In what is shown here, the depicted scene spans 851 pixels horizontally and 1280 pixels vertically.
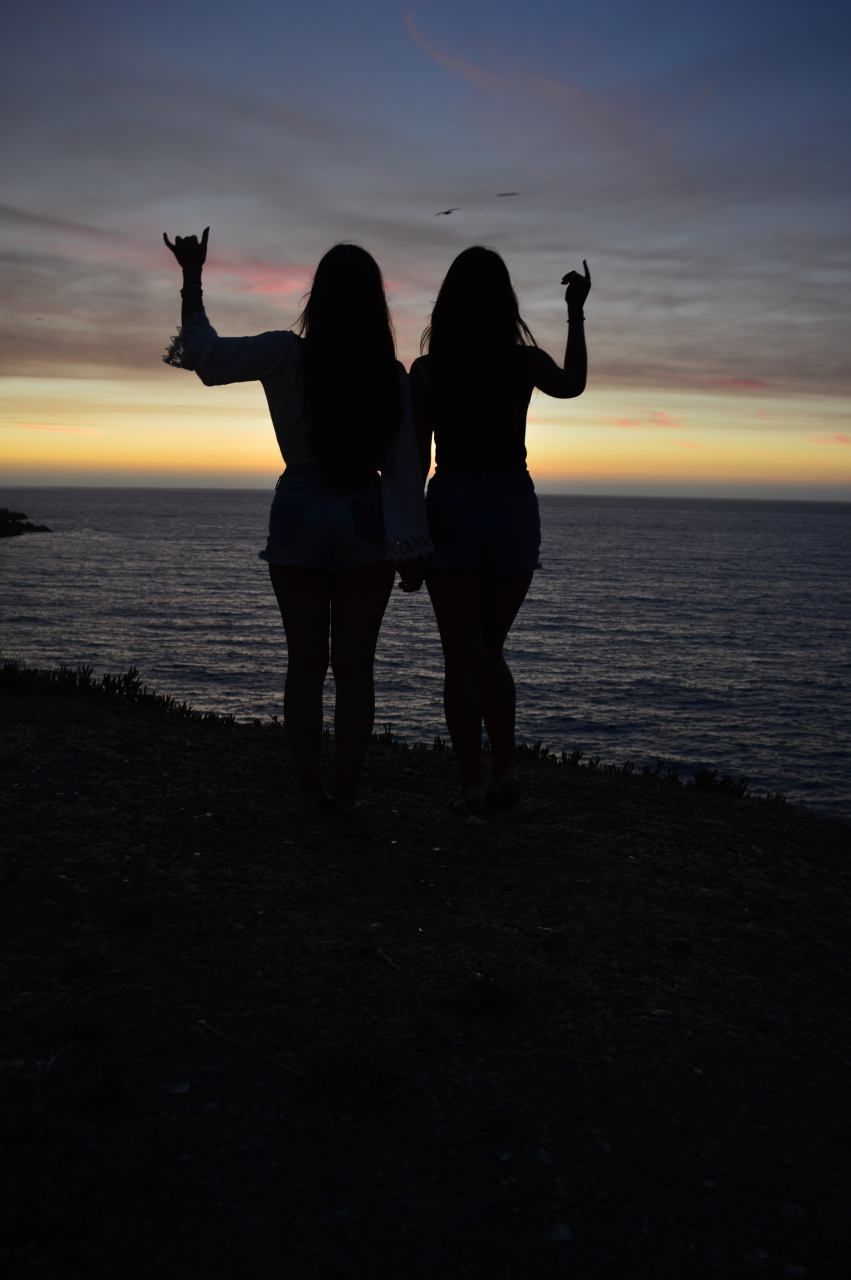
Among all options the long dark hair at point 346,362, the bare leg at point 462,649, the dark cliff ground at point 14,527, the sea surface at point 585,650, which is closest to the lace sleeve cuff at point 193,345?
the long dark hair at point 346,362

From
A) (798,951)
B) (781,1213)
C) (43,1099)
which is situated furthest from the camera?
(798,951)

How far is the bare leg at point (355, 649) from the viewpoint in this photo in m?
5.05

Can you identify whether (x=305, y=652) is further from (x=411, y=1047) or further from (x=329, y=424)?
(x=411, y=1047)

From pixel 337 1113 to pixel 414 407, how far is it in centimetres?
346

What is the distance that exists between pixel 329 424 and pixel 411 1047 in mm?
2965

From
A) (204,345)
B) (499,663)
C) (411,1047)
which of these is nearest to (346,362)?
(204,345)

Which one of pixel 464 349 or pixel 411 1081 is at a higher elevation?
pixel 464 349

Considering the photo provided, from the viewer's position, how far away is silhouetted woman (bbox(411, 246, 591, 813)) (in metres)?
4.96

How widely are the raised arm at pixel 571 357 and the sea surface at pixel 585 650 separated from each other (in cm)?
1460

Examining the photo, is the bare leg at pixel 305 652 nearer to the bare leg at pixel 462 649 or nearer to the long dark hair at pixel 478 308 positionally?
the bare leg at pixel 462 649

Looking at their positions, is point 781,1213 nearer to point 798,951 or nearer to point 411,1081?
point 411,1081

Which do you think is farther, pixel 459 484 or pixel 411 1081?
pixel 459 484

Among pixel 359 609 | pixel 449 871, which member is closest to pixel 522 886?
pixel 449 871

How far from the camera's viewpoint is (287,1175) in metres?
2.55
